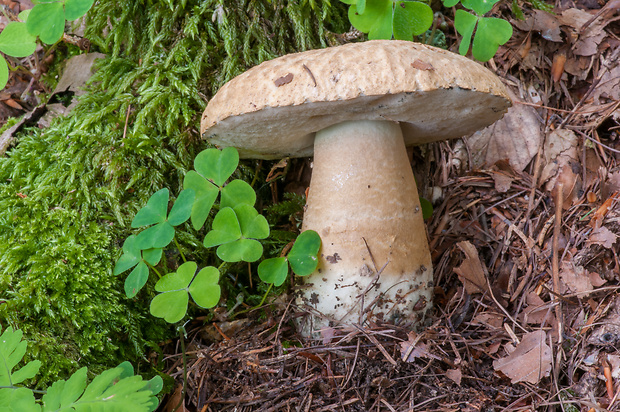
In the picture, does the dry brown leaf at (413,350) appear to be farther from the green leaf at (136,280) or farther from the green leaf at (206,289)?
the green leaf at (136,280)

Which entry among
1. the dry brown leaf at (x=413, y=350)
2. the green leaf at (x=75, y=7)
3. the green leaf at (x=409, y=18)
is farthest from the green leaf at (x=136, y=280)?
the green leaf at (x=409, y=18)

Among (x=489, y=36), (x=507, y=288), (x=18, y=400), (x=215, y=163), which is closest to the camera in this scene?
(x=18, y=400)

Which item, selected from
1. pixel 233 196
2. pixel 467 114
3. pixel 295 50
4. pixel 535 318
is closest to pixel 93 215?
pixel 233 196

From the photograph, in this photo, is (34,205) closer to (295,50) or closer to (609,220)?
(295,50)

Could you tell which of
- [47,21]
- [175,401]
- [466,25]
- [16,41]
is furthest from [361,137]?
[16,41]

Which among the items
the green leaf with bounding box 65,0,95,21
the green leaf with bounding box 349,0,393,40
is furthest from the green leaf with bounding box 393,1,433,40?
the green leaf with bounding box 65,0,95,21

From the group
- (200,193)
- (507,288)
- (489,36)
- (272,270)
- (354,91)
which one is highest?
(354,91)

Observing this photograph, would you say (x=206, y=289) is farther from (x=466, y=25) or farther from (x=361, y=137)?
(x=466, y=25)
